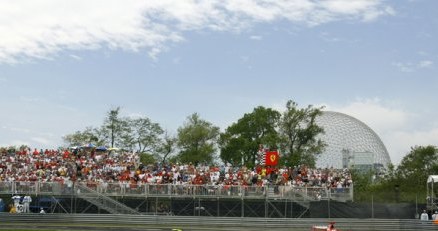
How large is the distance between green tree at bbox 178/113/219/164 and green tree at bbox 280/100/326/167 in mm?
11170

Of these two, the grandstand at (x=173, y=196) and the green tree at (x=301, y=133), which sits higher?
the green tree at (x=301, y=133)

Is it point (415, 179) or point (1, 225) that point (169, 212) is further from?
point (415, 179)

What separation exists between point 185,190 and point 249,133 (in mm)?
50812

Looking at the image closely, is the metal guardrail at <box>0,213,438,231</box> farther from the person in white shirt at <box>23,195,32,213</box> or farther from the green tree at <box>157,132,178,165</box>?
the green tree at <box>157,132,178,165</box>

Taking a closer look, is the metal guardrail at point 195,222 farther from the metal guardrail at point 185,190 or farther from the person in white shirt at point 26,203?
the metal guardrail at point 185,190

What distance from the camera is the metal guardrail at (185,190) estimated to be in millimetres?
40688

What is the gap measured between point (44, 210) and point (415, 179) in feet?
161

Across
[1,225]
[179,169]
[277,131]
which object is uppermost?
[277,131]

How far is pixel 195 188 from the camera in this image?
41031 mm

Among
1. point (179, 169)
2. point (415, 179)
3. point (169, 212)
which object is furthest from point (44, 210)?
point (415, 179)

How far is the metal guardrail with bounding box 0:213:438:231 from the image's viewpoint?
36.8 meters

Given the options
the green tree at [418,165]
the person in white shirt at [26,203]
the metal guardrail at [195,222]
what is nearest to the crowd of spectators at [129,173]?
the person in white shirt at [26,203]

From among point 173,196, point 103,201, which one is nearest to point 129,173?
point 103,201

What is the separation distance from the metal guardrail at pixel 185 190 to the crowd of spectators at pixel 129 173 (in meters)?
2.30
